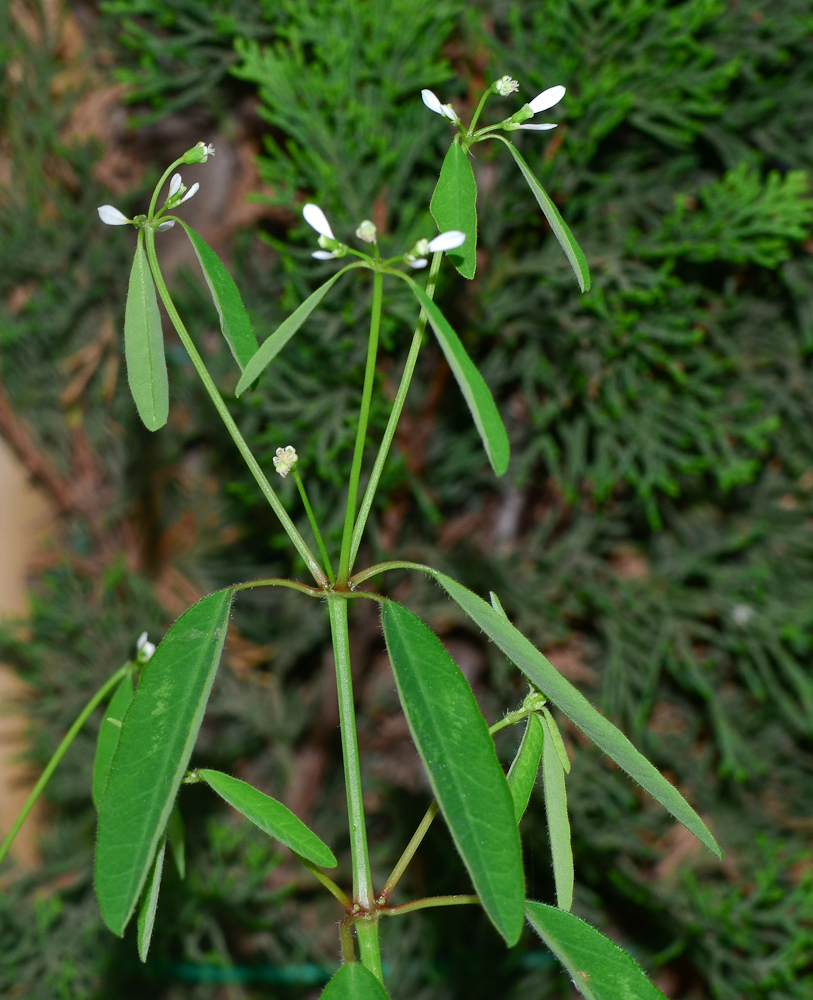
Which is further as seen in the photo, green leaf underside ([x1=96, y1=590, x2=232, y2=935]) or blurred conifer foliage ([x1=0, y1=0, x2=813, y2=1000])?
blurred conifer foliage ([x1=0, y1=0, x2=813, y2=1000])

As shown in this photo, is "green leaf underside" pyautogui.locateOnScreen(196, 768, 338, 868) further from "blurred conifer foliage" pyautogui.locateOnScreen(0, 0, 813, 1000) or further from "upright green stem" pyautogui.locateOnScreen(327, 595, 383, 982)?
"blurred conifer foliage" pyautogui.locateOnScreen(0, 0, 813, 1000)

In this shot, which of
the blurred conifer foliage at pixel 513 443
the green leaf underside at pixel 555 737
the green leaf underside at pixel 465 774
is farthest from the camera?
the blurred conifer foliage at pixel 513 443

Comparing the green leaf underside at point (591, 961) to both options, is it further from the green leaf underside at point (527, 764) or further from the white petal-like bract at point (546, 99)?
the white petal-like bract at point (546, 99)

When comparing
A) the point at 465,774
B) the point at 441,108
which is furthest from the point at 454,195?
the point at 465,774

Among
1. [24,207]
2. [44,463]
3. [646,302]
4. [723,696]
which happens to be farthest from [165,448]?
[723,696]

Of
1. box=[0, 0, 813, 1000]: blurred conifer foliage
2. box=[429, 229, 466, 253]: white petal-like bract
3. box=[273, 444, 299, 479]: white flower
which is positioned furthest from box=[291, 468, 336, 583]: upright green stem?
box=[0, 0, 813, 1000]: blurred conifer foliage

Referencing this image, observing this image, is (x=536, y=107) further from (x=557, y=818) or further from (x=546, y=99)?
(x=557, y=818)

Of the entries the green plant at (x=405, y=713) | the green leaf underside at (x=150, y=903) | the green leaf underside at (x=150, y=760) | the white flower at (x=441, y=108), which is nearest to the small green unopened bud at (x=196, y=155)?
the green plant at (x=405, y=713)
